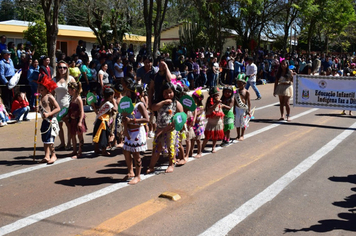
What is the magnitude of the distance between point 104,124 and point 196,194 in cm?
328

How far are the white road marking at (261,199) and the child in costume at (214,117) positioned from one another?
180 centimetres

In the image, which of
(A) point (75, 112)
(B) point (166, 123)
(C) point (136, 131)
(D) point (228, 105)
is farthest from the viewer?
(D) point (228, 105)

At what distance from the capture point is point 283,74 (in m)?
13.0

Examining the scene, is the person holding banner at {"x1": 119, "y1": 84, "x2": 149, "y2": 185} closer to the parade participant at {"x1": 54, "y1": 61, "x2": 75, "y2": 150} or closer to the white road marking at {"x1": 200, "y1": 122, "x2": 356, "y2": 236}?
the white road marking at {"x1": 200, "y1": 122, "x2": 356, "y2": 236}

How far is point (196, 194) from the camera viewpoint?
255 inches

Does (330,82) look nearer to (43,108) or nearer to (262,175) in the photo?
(262,175)

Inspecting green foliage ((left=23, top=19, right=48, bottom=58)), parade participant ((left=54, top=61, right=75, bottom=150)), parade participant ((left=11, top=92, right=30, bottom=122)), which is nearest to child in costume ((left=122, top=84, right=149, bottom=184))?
parade participant ((left=54, top=61, right=75, bottom=150))

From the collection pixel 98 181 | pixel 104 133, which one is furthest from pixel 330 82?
pixel 98 181

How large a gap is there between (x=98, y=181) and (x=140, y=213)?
1.65 metres

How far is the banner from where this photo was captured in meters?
12.5

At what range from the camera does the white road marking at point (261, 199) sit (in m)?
5.31

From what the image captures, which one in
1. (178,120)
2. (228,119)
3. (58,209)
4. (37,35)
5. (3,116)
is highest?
(37,35)

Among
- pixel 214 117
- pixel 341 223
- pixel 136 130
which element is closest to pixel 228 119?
pixel 214 117

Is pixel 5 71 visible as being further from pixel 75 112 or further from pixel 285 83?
pixel 285 83
